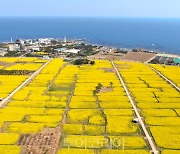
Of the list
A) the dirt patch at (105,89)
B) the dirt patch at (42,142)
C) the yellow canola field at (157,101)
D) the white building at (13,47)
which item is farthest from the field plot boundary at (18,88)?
the white building at (13,47)

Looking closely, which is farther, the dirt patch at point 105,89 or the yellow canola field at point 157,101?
the dirt patch at point 105,89

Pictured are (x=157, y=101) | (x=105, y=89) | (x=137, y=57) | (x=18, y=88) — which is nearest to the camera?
(x=157, y=101)

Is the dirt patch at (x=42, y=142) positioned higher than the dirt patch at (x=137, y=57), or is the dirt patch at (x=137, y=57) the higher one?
the dirt patch at (x=42, y=142)

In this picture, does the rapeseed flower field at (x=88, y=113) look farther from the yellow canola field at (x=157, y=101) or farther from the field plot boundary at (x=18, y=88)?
the field plot boundary at (x=18, y=88)

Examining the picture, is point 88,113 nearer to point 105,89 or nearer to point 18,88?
point 105,89

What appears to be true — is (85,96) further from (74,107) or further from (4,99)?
(4,99)

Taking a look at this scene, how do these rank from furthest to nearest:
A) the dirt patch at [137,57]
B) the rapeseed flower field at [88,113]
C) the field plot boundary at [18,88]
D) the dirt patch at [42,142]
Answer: the dirt patch at [137,57]
the field plot boundary at [18,88]
the rapeseed flower field at [88,113]
the dirt patch at [42,142]

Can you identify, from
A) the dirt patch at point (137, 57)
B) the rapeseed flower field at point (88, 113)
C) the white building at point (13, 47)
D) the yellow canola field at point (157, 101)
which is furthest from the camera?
the white building at point (13, 47)

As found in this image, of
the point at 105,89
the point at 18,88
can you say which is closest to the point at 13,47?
the point at 18,88

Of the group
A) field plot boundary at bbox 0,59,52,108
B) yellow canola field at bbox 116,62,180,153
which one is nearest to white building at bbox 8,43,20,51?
field plot boundary at bbox 0,59,52,108
